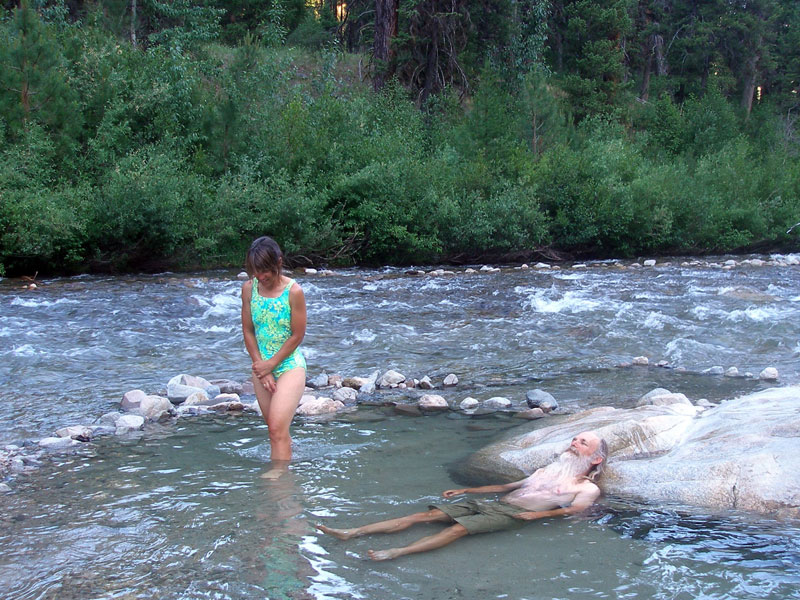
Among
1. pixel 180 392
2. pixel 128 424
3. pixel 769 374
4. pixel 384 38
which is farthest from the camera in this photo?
pixel 384 38

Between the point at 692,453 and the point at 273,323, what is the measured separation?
10.2ft

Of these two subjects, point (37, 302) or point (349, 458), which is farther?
point (37, 302)

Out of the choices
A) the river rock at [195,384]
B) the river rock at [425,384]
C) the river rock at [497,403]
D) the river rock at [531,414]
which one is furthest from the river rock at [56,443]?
the river rock at [531,414]

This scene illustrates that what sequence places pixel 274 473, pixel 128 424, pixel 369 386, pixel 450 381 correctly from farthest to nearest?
pixel 450 381 < pixel 369 386 < pixel 128 424 < pixel 274 473

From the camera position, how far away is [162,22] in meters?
31.8

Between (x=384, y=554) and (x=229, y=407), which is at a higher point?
(x=384, y=554)

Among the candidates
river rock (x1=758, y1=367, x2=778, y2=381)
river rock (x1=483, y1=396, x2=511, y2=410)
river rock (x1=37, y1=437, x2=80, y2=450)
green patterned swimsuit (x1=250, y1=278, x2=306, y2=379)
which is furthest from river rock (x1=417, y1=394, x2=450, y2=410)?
river rock (x1=758, y1=367, x2=778, y2=381)

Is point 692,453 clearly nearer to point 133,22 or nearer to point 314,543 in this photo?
point 314,543

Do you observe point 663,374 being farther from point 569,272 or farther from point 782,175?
point 782,175

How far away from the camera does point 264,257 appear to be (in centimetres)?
527

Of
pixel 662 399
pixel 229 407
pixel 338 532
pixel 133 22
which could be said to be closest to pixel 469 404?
pixel 662 399

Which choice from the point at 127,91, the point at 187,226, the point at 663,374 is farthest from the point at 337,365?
the point at 127,91

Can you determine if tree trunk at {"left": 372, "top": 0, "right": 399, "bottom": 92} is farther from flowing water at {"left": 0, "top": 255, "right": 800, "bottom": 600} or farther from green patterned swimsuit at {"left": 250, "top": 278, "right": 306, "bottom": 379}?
green patterned swimsuit at {"left": 250, "top": 278, "right": 306, "bottom": 379}

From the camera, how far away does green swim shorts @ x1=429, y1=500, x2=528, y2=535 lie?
14.5 ft
